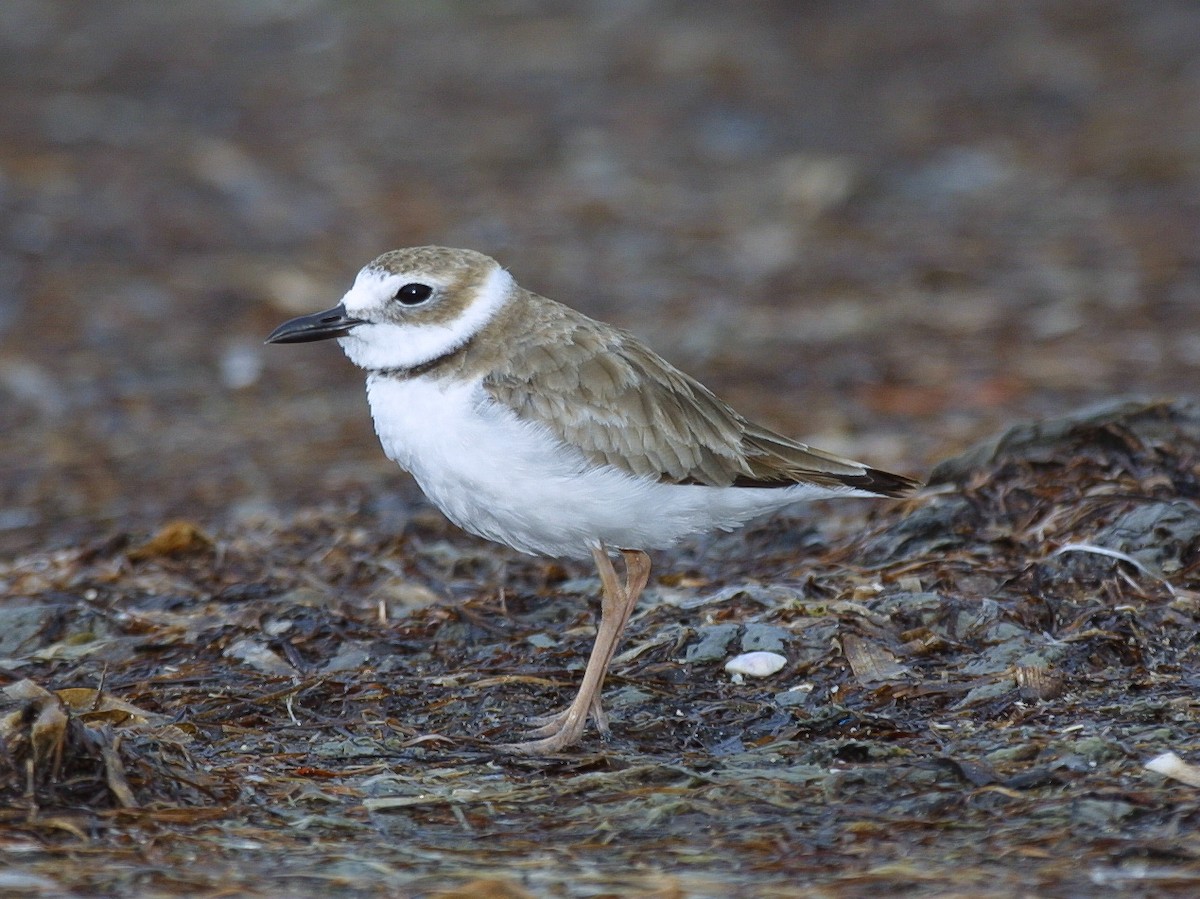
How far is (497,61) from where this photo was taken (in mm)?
15469

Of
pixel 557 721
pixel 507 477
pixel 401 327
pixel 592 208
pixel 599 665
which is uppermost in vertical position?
pixel 401 327

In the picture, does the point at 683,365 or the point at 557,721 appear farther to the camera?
the point at 683,365

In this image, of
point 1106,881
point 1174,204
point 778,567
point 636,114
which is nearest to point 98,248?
point 636,114

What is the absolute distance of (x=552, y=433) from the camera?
496 centimetres

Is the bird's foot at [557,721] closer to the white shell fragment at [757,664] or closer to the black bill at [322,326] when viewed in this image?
the white shell fragment at [757,664]

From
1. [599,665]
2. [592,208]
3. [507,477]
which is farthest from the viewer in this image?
[592,208]

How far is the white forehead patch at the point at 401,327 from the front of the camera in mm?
5168

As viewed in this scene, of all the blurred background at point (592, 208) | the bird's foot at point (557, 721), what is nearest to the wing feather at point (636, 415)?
the bird's foot at point (557, 721)

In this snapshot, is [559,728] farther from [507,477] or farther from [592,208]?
[592,208]

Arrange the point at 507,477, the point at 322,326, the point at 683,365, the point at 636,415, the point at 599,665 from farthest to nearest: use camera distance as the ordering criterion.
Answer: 1. the point at 683,365
2. the point at 322,326
3. the point at 636,415
4. the point at 599,665
5. the point at 507,477

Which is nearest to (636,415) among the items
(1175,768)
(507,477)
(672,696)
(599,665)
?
(507,477)

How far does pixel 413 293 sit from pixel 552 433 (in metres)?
0.68

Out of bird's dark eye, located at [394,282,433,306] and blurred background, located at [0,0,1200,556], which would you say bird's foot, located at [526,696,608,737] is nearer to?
bird's dark eye, located at [394,282,433,306]

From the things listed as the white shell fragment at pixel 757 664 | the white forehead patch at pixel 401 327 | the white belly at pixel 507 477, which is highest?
the white forehead patch at pixel 401 327
